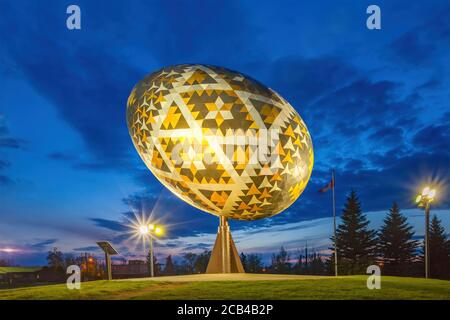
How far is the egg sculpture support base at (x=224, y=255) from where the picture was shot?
2736cm

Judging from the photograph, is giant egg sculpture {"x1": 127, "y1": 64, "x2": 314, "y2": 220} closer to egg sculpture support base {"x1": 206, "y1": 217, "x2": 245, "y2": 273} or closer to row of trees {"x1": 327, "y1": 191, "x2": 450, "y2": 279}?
egg sculpture support base {"x1": 206, "y1": 217, "x2": 245, "y2": 273}

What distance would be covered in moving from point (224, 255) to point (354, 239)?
2968cm

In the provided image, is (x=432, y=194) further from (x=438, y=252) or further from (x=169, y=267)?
(x=169, y=267)

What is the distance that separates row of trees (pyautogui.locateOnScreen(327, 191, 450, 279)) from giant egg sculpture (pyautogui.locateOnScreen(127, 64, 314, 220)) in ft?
94.6

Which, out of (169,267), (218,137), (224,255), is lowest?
(169,267)

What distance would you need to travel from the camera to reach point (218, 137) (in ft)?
78.5

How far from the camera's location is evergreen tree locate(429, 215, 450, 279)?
50719 millimetres

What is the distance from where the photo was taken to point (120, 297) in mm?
16062

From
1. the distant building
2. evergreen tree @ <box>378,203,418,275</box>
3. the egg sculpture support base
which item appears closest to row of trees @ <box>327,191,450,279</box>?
evergreen tree @ <box>378,203,418,275</box>

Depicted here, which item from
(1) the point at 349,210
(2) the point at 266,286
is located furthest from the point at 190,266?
(2) the point at 266,286

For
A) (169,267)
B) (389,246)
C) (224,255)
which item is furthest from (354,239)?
(169,267)
